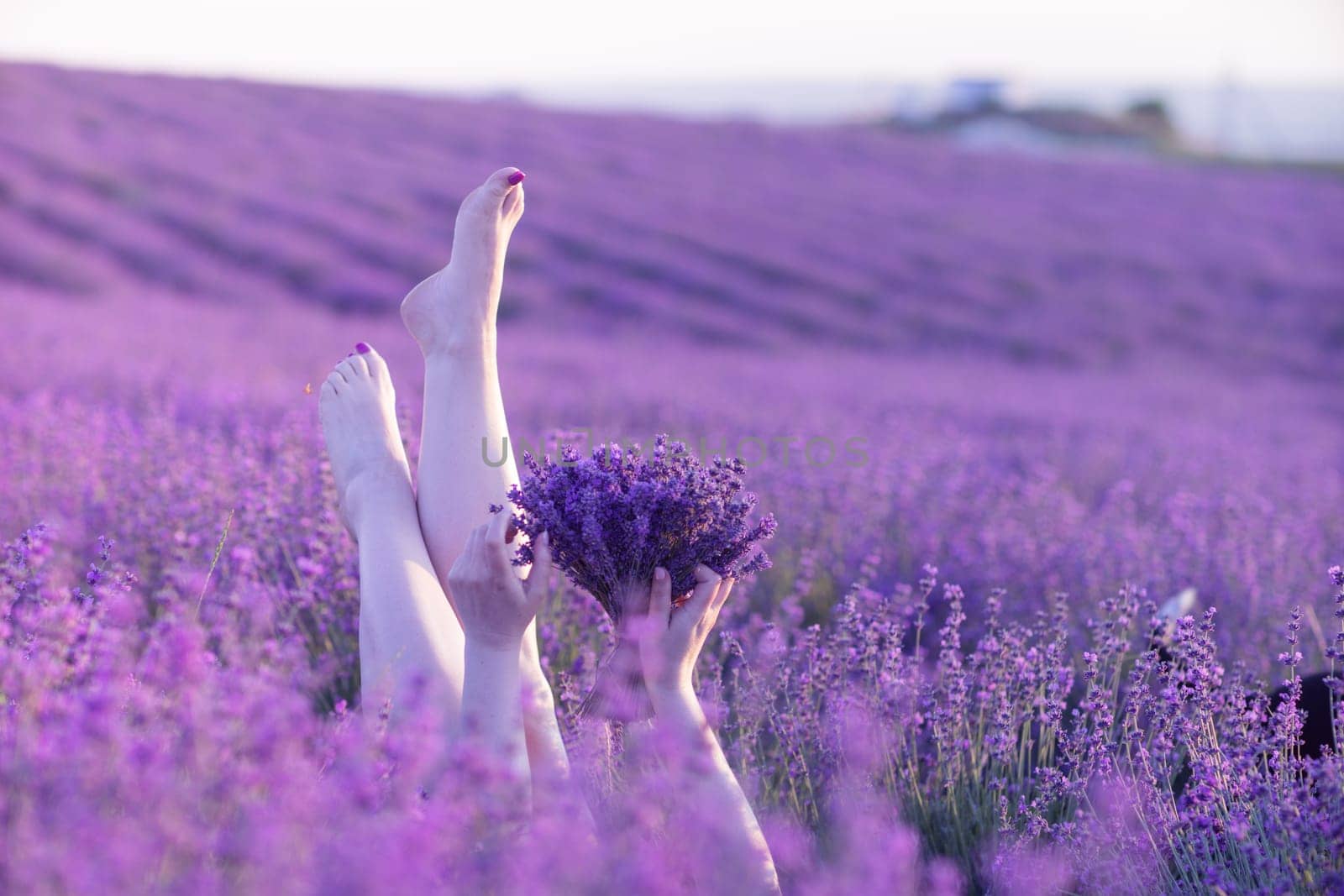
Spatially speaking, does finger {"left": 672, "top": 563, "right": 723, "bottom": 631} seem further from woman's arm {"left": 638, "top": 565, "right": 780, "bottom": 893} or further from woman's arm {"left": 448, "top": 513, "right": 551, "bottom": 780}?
woman's arm {"left": 448, "top": 513, "right": 551, "bottom": 780}

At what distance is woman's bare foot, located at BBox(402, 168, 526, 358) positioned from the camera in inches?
90.9

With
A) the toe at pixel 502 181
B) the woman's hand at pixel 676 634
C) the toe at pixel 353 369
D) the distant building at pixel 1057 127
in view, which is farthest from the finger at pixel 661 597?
the distant building at pixel 1057 127

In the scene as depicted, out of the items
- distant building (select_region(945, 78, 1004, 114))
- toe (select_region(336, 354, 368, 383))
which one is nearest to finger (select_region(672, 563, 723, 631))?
toe (select_region(336, 354, 368, 383))

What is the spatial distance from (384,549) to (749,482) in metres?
2.20

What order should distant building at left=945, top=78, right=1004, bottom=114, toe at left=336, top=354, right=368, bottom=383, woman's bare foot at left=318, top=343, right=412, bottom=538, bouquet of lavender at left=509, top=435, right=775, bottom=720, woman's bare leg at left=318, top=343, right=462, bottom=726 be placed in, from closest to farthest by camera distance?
bouquet of lavender at left=509, top=435, right=775, bottom=720 < woman's bare leg at left=318, top=343, right=462, bottom=726 < woman's bare foot at left=318, top=343, right=412, bottom=538 < toe at left=336, top=354, right=368, bottom=383 < distant building at left=945, top=78, right=1004, bottom=114

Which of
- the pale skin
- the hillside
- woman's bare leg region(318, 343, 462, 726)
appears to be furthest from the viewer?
the hillside

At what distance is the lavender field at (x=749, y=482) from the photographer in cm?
118

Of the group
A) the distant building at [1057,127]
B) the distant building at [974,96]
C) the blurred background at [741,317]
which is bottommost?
the blurred background at [741,317]

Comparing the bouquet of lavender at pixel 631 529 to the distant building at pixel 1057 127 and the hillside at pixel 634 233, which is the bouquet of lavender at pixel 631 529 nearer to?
the hillside at pixel 634 233

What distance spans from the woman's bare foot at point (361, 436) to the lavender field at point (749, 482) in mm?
233

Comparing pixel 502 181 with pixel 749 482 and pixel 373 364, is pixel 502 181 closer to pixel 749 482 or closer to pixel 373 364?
pixel 373 364

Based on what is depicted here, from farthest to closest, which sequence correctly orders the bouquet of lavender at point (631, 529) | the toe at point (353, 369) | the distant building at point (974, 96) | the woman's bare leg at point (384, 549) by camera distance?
the distant building at point (974, 96) → the toe at point (353, 369) → the woman's bare leg at point (384, 549) → the bouquet of lavender at point (631, 529)

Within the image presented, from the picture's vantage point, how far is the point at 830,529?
3770 millimetres

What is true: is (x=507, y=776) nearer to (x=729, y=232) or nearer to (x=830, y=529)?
(x=830, y=529)
